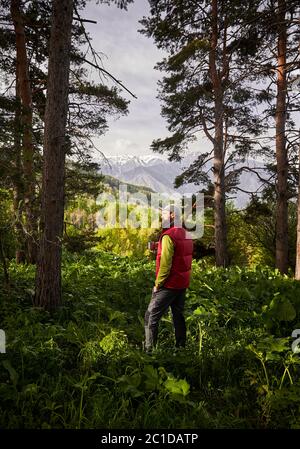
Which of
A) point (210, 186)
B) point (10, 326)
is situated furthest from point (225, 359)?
point (210, 186)

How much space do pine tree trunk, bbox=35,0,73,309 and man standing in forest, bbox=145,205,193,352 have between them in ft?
6.48

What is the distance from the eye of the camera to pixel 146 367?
3.70 meters

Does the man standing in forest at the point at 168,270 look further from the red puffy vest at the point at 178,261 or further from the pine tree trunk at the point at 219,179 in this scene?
the pine tree trunk at the point at 219,179

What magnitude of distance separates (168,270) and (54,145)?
287cm

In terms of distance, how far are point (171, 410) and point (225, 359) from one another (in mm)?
1359

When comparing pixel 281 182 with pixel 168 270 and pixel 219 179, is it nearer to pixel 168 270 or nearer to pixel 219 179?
pixel 219 179

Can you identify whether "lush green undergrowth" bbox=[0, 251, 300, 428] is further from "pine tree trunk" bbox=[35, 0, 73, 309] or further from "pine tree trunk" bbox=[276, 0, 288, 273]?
"pine tree trunk" bbox=[276, 0, 288, 273]

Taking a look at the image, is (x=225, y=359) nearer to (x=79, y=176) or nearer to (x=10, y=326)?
(x=10, y=326)

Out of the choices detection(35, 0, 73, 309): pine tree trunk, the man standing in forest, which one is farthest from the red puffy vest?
detection(35, 0, 73, 309): pine tree trunk

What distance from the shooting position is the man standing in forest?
4.59 meters

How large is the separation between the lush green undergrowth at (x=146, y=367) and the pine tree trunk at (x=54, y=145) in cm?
87

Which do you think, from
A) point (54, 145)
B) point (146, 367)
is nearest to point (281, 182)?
point (54, 145)

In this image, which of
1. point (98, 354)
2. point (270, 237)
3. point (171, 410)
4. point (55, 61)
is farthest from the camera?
point (270, 237)

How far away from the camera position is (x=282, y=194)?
41.1 ft
